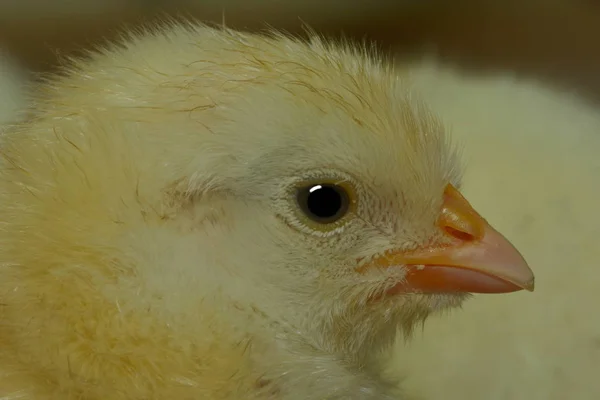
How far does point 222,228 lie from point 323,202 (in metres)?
0.14

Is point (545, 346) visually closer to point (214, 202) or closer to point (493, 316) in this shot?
point (493, 316)

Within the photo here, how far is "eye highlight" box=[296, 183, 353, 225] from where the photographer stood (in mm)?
917

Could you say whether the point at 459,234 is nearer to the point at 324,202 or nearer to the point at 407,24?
the point at 324,202

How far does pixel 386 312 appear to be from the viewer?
3.35 feet

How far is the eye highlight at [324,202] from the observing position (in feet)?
3.01

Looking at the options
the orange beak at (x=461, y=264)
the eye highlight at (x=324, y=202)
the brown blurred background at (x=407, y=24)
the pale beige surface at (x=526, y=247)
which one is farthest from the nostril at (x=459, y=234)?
the brown blurred background at (x=407, y=24)

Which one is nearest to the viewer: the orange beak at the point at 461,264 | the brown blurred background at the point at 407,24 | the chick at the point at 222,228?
the chick at the point at 222,228

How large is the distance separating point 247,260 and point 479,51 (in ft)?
4.89

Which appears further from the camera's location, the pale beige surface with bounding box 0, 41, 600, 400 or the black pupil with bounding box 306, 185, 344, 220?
the pale beige surface with bounding box 0, 41, 600, 400

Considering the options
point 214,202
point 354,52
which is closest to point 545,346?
point 354,52

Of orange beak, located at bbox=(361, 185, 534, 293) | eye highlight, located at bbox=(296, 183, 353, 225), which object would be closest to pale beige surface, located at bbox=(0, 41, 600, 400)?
orange beak, located at bbox=(361, 185, 534, 293)

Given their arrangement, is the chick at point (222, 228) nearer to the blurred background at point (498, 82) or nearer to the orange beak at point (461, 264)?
the orange beak at point (461, 264)

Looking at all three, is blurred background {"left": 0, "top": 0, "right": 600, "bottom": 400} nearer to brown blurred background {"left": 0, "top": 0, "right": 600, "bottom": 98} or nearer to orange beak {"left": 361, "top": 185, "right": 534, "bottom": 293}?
brown blurred background {"left": 0, "top": 0, "right": 600, "bottom": 98}

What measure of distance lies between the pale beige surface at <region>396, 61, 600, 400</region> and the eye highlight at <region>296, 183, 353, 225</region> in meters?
0.67
